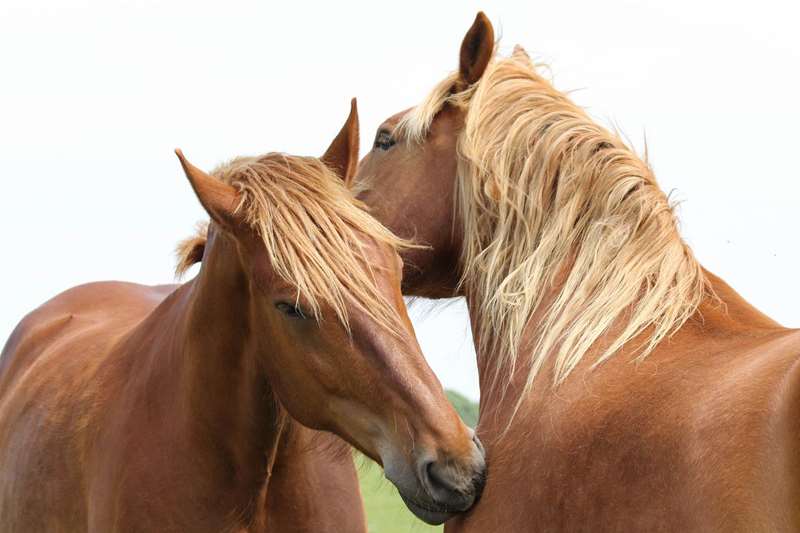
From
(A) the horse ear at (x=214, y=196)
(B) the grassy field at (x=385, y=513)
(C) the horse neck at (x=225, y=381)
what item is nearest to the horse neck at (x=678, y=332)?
(C) the horse neck at (x=225, y=381)

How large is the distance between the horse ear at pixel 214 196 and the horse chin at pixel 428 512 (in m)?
0.96

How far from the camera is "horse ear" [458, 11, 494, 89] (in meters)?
3.77

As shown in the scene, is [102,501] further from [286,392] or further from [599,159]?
[599,159]

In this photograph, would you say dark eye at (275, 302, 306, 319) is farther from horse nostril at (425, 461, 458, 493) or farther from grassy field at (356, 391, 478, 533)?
grassy field at (356, 391, 478, 533)

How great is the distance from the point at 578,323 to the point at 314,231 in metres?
0.83

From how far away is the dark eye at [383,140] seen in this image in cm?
Answer: 406

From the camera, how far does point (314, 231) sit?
324 centimetres

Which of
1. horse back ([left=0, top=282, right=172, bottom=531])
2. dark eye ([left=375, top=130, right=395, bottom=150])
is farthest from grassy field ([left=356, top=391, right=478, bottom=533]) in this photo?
dark eye ([left=375, top=130, right=395, bottom=150])

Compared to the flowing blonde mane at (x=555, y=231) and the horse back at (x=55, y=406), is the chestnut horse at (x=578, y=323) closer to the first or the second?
the flowing blonde mane at (x=555, y=231)

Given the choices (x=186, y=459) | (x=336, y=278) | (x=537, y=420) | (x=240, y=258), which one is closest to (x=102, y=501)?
(x=186, y=459)

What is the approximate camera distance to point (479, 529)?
125 inches

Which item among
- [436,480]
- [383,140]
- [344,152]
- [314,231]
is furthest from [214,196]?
[436,480]

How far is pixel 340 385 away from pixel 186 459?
2.51 feet

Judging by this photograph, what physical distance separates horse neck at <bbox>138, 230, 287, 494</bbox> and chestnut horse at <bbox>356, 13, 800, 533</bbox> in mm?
663
